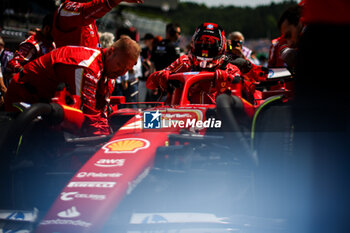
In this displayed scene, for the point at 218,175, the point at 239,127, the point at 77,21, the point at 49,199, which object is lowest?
the point at 49,199

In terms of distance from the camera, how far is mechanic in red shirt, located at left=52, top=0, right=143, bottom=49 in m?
3.80

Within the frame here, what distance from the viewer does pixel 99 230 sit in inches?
81.2

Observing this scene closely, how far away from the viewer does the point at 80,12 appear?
13.0ft

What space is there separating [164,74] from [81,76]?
2.57ft

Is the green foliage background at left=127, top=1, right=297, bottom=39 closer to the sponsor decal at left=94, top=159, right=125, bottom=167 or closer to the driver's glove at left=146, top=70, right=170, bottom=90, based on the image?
the driver's glove at left=146, top=70, right=170, bottom=90

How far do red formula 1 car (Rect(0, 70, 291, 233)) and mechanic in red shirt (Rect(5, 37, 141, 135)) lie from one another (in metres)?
0.52

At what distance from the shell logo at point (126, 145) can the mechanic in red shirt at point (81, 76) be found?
19.0 inches

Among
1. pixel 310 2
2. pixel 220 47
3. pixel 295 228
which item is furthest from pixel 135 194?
pixel 220 47

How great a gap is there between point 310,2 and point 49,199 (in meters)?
1.72

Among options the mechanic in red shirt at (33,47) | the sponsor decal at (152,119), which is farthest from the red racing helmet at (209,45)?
the sponsor decal at (152,119)

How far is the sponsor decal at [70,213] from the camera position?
2068 millimetres

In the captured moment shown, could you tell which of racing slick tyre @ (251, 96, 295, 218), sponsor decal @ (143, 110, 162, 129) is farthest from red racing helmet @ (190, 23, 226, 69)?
racing slick tyre @ (251, 96, 295, 218)

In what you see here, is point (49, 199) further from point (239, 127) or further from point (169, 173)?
point (239, 127)

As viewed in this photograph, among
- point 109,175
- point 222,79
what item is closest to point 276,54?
point 222,79
